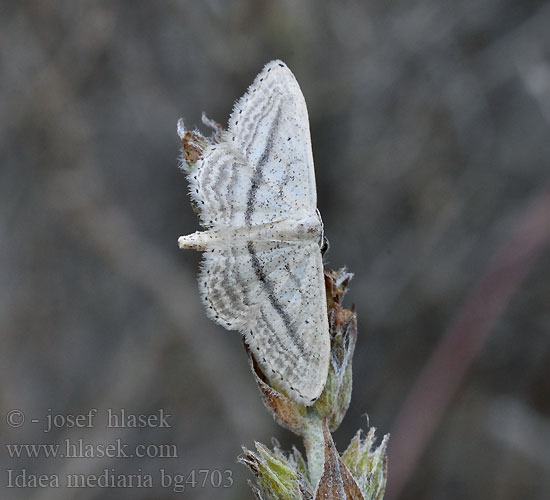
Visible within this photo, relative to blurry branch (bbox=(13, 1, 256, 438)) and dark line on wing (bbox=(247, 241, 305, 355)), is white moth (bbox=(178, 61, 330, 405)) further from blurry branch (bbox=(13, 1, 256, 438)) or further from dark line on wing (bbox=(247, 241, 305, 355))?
blurry branch (bbox=(13, 1, 256, 438))

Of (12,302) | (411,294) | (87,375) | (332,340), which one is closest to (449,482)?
(411,294)

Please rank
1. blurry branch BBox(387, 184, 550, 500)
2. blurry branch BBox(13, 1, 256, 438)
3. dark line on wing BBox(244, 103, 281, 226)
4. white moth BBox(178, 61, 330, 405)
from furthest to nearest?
1. blurry branch BBox(13, 1, 256, 438)
2. blurry branch BBox(387, 184, 550, 500)
3. dark line on wing BBox(244, 103, 281, 226)
4. white moth BBox(178, 61, 330, 405)

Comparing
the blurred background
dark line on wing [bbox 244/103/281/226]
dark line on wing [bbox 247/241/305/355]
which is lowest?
dark line on wing [bbox 247/241/305/355]

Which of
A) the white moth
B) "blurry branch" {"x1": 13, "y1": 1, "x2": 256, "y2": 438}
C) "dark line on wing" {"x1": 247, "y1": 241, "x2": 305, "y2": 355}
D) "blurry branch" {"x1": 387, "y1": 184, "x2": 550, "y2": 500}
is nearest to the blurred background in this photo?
"blurry branch" {"x1": 13, "y1": 1, "x2": 256, "y2": 438}

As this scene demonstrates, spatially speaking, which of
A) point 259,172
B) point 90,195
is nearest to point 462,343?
point 259,172

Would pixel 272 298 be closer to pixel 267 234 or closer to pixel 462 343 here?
pixel 267 234

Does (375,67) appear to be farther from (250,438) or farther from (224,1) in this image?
(250,438)
